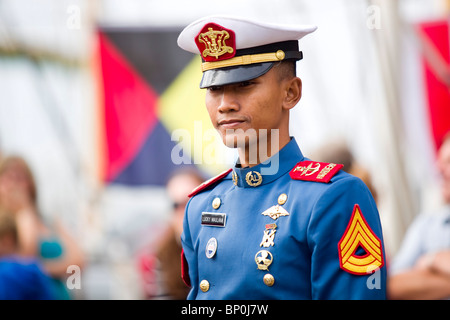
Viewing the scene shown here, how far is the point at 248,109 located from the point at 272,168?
244mm

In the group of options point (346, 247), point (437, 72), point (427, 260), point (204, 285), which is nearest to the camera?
point (346, 247)

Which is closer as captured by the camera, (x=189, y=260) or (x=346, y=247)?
→ (x=346, y=247)

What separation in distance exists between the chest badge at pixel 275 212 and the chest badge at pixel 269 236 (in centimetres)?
3

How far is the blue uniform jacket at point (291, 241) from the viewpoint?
1.85 metres

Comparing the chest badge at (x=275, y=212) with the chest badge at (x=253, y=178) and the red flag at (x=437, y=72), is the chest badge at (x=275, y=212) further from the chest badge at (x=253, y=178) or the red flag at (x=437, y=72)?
the red flag at (x=437, y=72)

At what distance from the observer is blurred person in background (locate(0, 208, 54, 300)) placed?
358cm

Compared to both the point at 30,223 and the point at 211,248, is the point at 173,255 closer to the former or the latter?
the point at 30,223

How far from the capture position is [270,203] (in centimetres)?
204

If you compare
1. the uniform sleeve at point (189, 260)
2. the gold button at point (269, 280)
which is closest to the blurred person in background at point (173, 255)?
the uniform sleeve at point (189, 260)

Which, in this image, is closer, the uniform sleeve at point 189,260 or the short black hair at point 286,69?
the short black hair at point 286,69

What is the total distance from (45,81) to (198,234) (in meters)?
9.01

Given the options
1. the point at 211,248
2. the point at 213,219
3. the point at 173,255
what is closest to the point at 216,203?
the point at 213,219

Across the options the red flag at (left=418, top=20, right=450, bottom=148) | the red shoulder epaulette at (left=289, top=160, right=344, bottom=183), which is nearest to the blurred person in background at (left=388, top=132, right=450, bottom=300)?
the red shoulder epaulette at (left=289, top=160, right=344, bottom=183)

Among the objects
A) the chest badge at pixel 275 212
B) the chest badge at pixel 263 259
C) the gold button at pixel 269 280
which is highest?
the chest badge at pixel 275 212
